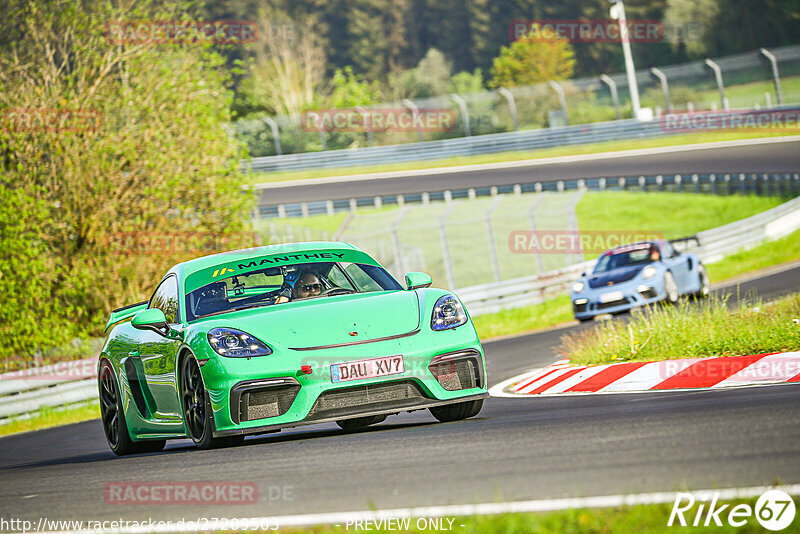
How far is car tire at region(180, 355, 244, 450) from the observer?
760cm

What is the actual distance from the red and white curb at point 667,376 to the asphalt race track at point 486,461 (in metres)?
0.63

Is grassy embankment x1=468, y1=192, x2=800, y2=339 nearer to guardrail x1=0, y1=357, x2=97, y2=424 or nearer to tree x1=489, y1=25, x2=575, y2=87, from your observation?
guardrail x1=0, y1=357, x2=97, y2=424

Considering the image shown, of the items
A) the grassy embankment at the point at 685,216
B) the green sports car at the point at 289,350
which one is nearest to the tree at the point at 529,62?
the grassy embankment at the point at 685,216

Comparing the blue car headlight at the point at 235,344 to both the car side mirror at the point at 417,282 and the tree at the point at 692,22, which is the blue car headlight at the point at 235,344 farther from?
the tree at the point at 692,22

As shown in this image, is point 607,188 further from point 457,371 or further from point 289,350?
point 289,350

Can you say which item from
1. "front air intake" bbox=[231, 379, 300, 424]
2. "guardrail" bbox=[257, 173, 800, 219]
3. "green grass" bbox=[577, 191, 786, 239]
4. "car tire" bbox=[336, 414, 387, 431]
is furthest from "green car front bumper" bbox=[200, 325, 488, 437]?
"guardrail" bbox=[257, 173, 800, 219]

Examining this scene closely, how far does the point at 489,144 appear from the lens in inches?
2015

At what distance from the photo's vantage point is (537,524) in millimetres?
4246

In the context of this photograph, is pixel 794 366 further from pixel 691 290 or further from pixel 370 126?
pixel 370 126

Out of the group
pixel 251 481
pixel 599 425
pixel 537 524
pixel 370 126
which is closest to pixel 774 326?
pixel 599 425

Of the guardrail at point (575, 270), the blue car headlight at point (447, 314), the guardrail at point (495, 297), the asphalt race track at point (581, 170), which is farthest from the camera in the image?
the asphalt race track at point (581, 170)

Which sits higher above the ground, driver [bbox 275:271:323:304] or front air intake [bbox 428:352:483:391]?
driver [bbox 275:271:323:304]

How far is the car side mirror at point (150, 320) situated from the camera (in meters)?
8.16

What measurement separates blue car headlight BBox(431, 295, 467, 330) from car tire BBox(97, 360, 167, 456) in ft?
8.63
